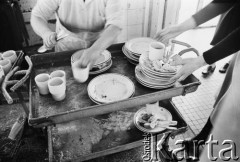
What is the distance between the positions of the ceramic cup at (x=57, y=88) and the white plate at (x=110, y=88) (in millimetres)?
194

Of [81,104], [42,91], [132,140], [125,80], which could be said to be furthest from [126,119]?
[42,91]

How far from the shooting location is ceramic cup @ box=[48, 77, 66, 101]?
4.63 feet

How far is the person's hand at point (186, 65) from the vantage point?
1519mm

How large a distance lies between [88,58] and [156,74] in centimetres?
55

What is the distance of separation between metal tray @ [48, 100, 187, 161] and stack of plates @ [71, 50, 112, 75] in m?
0.45

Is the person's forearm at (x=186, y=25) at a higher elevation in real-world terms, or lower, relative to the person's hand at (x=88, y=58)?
higher

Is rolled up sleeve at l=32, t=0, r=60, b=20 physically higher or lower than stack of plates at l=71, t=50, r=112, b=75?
higher

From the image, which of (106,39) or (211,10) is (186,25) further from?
(106,39)

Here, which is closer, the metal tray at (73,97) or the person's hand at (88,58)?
the metal tray at (73,97)

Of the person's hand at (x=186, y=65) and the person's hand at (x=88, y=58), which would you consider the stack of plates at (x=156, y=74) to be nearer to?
the person's hand at (x=186, y=65)

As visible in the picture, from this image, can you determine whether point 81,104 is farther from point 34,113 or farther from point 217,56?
point 217,56

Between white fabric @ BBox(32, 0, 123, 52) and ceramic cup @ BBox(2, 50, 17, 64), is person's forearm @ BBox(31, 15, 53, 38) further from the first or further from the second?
ceramic cup @ BBox(2, 50, 17, 64)

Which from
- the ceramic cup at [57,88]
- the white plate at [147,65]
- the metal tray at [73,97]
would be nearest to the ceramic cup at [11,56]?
the metal tray at [73,97]

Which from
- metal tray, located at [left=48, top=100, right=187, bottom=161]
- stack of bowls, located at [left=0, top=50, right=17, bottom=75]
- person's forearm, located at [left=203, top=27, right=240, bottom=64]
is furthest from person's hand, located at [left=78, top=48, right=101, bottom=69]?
person's forearm, located at [left=203, top=27, right=240, bottom=64]
